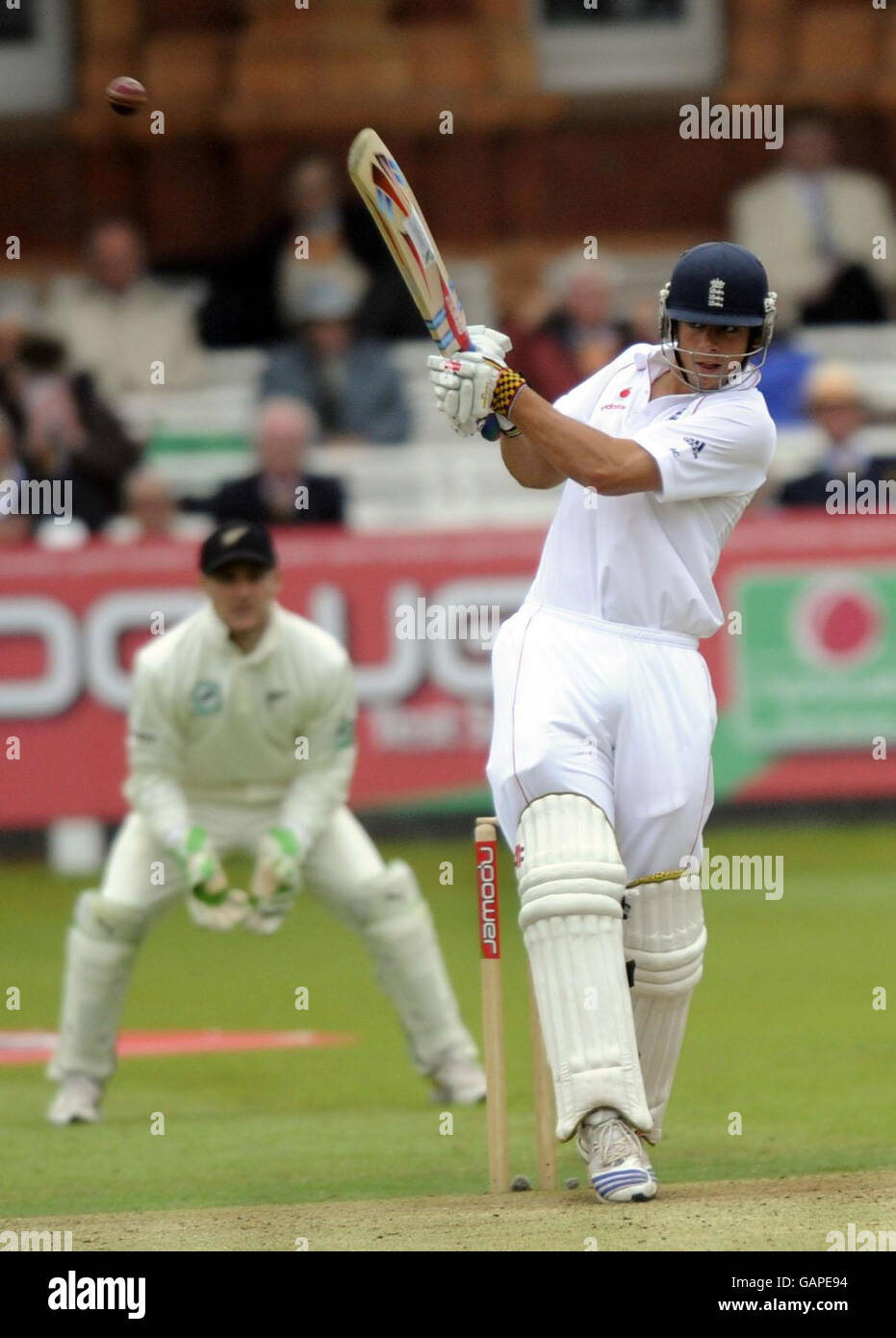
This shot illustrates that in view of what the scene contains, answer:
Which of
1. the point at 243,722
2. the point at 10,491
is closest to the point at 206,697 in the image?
the point at 243,722

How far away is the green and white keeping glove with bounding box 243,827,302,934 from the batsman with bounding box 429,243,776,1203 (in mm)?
1916

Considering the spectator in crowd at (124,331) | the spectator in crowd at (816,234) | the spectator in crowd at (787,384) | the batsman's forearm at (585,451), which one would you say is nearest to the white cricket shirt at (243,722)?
the batsman's forearm at (585,451)

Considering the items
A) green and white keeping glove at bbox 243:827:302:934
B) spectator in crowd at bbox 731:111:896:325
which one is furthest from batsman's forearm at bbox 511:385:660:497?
spectator in crowd at bbox 731:111:896:325

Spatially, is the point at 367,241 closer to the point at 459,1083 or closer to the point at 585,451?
the point at 459,1083

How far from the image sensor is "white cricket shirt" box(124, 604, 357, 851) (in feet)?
28.3

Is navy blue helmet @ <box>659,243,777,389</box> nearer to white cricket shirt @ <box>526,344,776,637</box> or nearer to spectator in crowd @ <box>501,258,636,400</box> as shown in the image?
white cricket shirt @ <box>526,344,776,637</box>

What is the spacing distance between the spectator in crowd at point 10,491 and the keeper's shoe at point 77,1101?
500 cm

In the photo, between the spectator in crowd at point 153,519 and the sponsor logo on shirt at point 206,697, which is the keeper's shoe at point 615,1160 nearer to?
the sponsor logo on shirt at point 206,697

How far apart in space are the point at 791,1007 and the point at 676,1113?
1800 millimetres

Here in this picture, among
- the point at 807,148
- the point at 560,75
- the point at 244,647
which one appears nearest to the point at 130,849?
the point at 244,647

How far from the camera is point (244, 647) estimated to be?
28.8 feet

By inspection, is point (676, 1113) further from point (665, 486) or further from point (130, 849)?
point (665, 486)

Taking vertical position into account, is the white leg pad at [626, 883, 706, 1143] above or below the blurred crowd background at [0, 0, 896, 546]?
below
